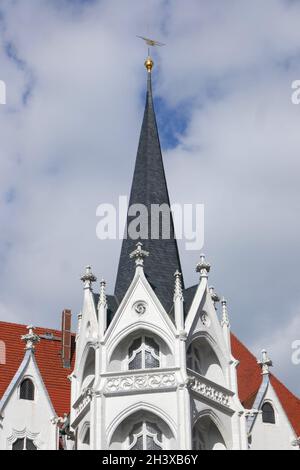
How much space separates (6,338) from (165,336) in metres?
7.93

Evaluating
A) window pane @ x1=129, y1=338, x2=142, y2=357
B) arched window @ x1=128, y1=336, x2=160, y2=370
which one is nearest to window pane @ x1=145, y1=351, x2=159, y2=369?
arched window @ x1=128, y1=336, x2=160, y2=370

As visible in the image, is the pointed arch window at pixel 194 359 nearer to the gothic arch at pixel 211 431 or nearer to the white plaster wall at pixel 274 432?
the gothic arch at pixel 211 431

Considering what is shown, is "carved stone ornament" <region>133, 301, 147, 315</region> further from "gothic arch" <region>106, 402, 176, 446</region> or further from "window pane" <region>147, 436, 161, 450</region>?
"window pane" <region>147, 436, 161, 450</region>

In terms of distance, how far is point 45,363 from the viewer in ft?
122

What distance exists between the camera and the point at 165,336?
3173 cm

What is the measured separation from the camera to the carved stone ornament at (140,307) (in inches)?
1273

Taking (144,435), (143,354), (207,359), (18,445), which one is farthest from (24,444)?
(207,359)

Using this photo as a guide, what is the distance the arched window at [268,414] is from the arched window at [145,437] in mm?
6334

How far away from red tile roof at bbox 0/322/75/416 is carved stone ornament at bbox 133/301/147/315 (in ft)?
17.2

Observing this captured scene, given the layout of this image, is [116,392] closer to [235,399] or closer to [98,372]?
[98,372]

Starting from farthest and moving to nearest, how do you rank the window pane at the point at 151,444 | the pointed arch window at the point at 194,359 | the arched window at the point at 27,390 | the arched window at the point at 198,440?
the arched window at the point at 27,390 < the pointed arch window at the point at 194,359 < the arched window at the point at 198,440 < the window pane at the point at 151,444

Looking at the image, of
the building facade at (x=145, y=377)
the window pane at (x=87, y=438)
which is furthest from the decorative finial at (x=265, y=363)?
the window pane at (x=87, y=438)
